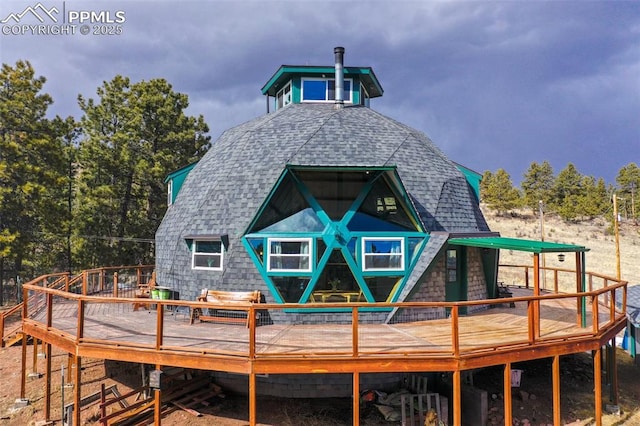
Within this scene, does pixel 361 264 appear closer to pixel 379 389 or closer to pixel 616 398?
pixel 379 389

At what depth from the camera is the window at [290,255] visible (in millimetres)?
10516

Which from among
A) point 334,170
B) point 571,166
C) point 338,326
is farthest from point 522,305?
point 571,166

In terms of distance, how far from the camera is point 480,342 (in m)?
8.14

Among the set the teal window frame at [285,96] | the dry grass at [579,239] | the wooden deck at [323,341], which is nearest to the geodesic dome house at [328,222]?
the wooden deck at [323,341]

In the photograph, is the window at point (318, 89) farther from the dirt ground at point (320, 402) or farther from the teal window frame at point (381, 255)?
the dirt ground at point (320, 402)

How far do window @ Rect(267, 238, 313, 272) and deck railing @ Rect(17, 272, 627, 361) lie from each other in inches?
46.0

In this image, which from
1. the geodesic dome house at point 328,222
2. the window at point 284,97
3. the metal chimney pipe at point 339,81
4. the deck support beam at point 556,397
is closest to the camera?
the deck support beam at point 556,397

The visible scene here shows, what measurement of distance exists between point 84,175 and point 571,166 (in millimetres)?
62038

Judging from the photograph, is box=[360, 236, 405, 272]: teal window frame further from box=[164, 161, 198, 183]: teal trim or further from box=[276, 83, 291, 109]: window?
box=[276, 83, 291, 109]: window

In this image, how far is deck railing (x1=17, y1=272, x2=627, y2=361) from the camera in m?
7.35

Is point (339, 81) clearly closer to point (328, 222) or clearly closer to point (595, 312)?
point (328, 222)

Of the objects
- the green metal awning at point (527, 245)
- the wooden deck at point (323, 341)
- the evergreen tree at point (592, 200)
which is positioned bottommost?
the wooden deck at point (323, 341)

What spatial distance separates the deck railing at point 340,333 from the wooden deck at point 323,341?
0.8 inches

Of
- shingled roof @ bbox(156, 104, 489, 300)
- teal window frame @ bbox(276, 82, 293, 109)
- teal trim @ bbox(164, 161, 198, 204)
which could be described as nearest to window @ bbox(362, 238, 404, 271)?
shingled roof @ bbox(156, 104, 489, 300)
